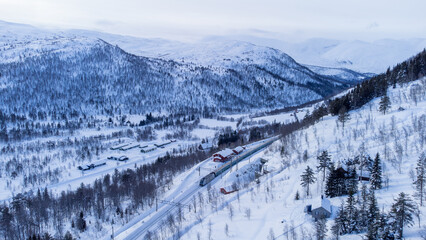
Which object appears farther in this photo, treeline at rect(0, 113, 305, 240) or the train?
the train

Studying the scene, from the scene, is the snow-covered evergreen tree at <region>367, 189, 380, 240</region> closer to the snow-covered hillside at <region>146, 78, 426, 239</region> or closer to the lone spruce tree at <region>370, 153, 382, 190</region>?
the snow-covered hillside at <region>146, 78, 426, 239</region>

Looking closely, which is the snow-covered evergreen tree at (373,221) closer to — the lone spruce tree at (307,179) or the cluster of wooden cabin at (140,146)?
the lone spruce tree at (307,179)

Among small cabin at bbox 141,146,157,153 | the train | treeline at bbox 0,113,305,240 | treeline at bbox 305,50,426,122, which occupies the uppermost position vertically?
treeline at bbox 305,50,426,122

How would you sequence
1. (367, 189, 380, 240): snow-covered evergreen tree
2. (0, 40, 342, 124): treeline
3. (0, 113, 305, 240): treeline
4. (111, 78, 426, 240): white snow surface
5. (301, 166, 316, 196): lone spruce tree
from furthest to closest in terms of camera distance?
(0, 40, 342, 124): treeline < (0, 113, 305, 240): treeline < (301, 166, 316, 196): lone spruce tree < (111, 78, 426, 240): white snow surface < (367, 189, 380, 240): snow-covered evergreen tree

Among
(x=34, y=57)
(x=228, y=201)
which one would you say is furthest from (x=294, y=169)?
(x=34, y=57)

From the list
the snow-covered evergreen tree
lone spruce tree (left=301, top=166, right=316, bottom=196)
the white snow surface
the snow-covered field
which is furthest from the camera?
the snow-covered field

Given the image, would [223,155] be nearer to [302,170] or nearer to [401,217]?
[302,170]

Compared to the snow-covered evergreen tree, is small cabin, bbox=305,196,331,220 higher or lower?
lower

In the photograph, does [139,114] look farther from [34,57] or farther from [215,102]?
[34,57]

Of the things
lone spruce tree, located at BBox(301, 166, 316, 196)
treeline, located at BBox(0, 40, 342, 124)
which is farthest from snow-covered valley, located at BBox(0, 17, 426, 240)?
treeline, located at BBox(0, 40, 342, 124)
